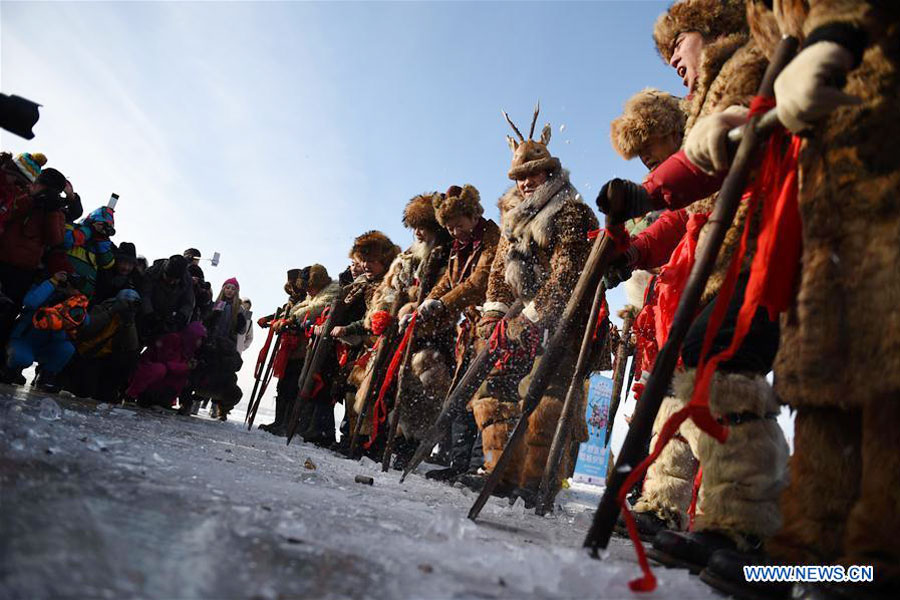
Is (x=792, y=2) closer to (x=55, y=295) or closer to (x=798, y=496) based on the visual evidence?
(x=798, y=496)

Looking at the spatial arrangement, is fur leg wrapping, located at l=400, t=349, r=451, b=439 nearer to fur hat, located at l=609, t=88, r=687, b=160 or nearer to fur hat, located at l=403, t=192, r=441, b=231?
fur hat, located at l=403, t=192, r=441, b=231

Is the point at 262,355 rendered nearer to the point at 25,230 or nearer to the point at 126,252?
the point at 126,252

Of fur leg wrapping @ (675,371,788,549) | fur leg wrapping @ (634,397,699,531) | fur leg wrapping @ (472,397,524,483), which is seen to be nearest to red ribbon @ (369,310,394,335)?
fur leg wrapping @ (472,397,524,483)

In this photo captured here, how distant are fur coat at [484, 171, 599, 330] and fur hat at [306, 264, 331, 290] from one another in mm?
4800

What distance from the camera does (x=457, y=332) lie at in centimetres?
540

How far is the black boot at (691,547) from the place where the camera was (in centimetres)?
157

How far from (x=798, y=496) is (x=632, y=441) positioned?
43 cm

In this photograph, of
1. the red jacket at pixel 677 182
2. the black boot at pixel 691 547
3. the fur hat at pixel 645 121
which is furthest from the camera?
the fur hat at pixel 645 121

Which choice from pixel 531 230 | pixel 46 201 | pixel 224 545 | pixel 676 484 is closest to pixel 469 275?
pixel 531 230

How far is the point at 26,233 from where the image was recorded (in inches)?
191

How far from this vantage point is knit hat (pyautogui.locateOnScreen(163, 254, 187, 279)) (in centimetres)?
678

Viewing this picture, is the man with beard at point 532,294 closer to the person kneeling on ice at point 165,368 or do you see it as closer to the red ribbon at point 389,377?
the red ribbon at point 389,377

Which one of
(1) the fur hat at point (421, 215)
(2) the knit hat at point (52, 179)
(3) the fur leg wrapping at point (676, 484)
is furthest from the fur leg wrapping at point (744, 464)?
(2) the knit hat at point (52, 179)

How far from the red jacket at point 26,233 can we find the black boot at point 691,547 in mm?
5554
